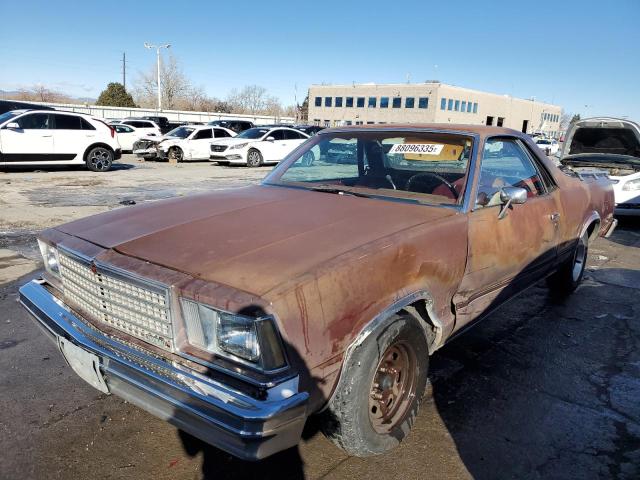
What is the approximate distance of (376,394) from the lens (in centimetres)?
240

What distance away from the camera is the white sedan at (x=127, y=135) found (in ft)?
69.5

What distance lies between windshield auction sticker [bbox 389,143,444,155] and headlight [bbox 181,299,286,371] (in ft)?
6.76

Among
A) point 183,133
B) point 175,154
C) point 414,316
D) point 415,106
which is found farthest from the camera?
point 415,106

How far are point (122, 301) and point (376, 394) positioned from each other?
132 cm

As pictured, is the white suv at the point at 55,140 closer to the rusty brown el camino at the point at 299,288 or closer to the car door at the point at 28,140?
the car door at the point at 28,140

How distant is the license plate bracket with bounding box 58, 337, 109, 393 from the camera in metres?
2.15

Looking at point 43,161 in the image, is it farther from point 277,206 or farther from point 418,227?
point 418,227

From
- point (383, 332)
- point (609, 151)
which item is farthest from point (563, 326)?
point (609, 151)

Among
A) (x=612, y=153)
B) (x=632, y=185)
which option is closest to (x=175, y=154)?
(x=612, y=153)

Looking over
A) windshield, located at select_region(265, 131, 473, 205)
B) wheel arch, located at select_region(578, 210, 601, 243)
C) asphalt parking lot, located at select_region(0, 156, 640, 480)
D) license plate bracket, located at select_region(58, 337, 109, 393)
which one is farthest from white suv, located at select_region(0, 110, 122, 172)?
wheel arch, located at select_region(578, 210, 601, 243)

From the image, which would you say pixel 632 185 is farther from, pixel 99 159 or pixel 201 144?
pixel 201 144

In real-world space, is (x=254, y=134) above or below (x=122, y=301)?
above

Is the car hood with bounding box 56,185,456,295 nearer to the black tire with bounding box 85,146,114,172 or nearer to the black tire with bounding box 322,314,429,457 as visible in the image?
the black tire with bounding box 322,314,429,457

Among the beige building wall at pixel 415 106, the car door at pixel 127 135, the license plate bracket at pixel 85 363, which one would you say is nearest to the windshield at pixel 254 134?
the car door at pixel 127 135
